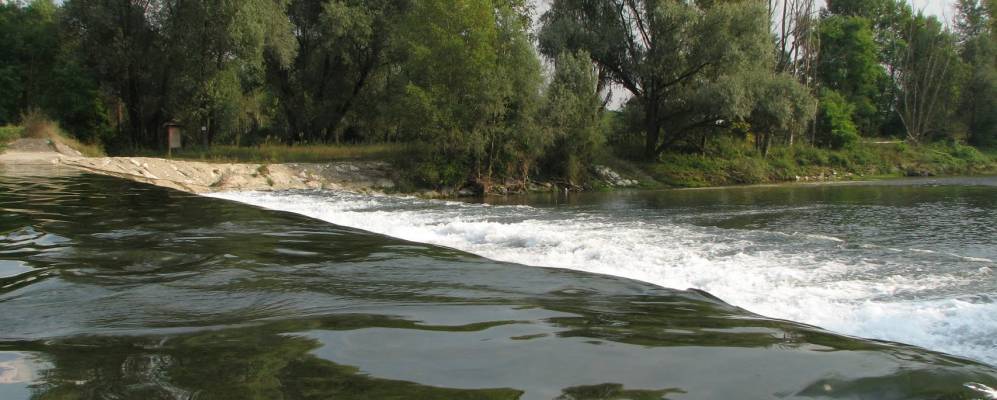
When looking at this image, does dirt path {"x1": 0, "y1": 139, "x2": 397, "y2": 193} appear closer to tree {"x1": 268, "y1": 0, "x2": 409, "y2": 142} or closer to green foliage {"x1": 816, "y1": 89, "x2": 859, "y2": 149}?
tree {"x1": 268, "y1": 0, "x2": 409, "y2": 142}

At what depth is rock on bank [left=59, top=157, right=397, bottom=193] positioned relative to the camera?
25328 mm

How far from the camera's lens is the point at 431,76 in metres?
33.5

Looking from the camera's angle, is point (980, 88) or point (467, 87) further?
point (980, 88)

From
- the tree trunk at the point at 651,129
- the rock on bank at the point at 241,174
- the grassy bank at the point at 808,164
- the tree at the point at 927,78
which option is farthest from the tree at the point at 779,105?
the tree at the point at 927,78

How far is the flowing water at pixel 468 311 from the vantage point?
362 cm

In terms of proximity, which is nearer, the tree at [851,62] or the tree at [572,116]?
the tree at [572,116]

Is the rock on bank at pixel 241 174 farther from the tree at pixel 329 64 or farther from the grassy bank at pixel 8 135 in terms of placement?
the tree at pixel 329 64

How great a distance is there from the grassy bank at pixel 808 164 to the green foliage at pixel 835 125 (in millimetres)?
959

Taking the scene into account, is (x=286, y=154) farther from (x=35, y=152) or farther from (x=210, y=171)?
(x=35, y=152)

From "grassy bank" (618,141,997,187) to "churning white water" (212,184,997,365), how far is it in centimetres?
2310

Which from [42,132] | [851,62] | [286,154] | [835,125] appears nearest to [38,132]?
[42,132]

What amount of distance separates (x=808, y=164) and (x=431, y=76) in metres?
29.5

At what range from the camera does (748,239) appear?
1247 cm

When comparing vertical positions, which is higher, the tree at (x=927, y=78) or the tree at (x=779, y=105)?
the tree at (x=927, y=78)
